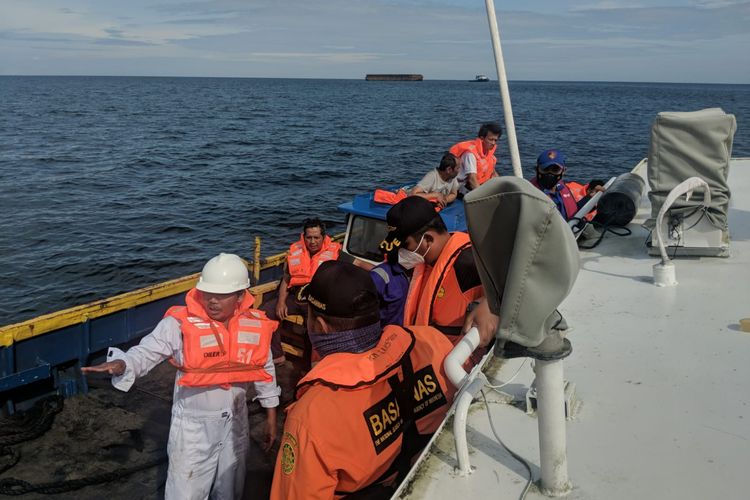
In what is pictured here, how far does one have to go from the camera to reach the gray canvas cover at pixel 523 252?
1729mm

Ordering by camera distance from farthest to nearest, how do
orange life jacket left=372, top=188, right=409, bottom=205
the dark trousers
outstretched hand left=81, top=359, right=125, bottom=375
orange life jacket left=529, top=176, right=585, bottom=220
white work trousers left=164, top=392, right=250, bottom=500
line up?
orange life jacket left=372, top=188, right=409, bottom=205 → orange life jacket left=529, top=176, right=585, bottom=220 → the dark trousers → white work trousers left=164, top=392, right=250, bottom=500 → outstretched hand left=81, top=359, right=125, bottom=375

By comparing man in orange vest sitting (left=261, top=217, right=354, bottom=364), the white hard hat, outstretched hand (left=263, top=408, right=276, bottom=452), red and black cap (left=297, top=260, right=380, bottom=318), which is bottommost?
outstretched hand (left=263, top=408, right=276, bottom=452)

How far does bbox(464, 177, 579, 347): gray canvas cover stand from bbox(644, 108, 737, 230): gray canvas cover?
3.79 metres

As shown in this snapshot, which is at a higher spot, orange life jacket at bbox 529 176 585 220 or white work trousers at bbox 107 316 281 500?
orange life jacket at bbox 529 176 585 220

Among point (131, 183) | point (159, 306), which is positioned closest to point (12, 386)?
point (159, 306)

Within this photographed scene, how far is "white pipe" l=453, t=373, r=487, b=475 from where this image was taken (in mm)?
2225

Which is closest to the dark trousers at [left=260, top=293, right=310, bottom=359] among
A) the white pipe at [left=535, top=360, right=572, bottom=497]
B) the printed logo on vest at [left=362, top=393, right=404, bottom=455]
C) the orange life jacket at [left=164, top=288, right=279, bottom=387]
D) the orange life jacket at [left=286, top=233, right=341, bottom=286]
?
the orange life jacket at [left=286, top=233, right=341, bottom=286]

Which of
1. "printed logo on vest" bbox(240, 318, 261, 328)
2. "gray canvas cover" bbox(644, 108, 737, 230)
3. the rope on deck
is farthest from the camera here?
the rope on deck

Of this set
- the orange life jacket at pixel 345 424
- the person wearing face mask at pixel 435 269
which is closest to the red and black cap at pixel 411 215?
the person wearing face mask at pixel 435 269

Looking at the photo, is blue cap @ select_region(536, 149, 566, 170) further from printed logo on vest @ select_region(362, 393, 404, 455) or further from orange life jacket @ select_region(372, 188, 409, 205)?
printed logo on vest @ select_region(362, 393, 404, 455)

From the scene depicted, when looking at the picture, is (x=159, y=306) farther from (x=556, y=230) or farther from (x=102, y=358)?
(x=556, y=230)

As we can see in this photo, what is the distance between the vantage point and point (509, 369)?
3549 millimetres

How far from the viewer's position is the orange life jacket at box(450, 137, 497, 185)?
8.62 meters

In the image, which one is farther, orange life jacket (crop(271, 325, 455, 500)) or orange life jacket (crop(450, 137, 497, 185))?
orange life jacket (crop(450, 137, 497, 185))
